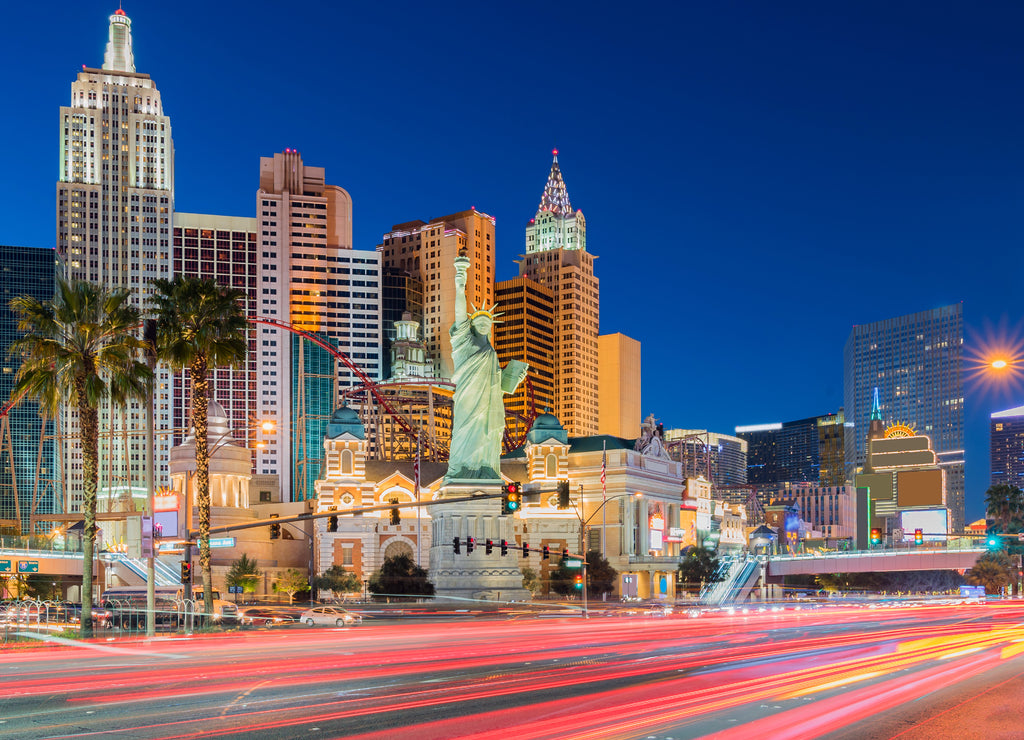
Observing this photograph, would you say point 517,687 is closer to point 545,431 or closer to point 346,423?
point 545,431

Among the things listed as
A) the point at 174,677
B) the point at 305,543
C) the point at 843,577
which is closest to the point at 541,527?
the point at 305,543

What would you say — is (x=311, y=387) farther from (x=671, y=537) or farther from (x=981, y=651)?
(x=981, y=651)

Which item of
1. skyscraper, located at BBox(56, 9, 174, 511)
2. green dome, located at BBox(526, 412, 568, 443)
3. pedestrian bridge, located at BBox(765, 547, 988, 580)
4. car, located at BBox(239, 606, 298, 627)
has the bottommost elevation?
pedestrian bridge, located at BBox(765, 547, 988, 580)

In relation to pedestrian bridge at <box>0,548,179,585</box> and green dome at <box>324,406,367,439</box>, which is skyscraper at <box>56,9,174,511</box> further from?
pedestrian bridge at <box>0,548,179,585</box>

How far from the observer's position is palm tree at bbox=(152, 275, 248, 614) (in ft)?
171

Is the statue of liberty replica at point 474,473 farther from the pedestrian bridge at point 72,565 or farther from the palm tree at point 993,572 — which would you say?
the palm tree at point 993,572

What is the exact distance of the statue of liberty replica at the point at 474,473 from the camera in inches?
4181

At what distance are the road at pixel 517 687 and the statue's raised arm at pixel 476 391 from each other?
6244cm

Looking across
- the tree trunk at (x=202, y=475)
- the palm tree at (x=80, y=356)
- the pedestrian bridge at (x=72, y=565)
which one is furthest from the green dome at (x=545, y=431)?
the palm tree at (x=80, y=356)

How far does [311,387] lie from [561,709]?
177380 millimetres

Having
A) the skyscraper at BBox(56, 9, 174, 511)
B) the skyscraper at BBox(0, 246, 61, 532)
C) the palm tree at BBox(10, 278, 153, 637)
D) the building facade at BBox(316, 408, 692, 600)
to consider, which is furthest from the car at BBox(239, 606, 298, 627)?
the skyscraper at BBox(56, 9, 174, 511)

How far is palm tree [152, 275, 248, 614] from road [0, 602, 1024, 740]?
29.3 feet

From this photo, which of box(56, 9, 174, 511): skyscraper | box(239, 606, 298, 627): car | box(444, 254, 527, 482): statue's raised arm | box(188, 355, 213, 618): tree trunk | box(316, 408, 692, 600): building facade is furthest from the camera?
box(56, 9, 174, 511): skyscraper

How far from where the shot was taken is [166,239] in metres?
198
